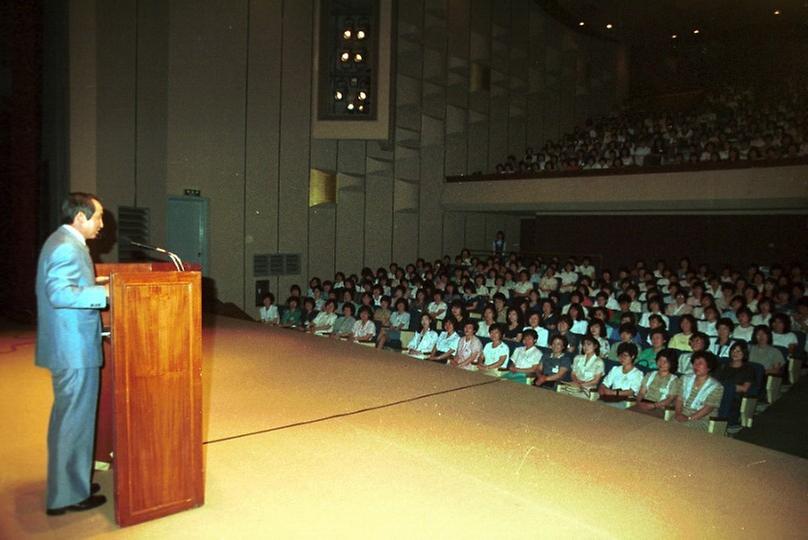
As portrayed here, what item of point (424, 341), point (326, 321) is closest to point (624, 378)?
point (424, 341)

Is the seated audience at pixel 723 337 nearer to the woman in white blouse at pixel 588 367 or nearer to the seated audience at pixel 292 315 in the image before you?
the woman in white blouse at pixel 588 367

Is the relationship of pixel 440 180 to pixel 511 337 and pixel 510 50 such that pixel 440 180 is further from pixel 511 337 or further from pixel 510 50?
pixel 511 337

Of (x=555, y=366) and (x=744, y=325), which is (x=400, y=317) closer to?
(x=555, y=366)

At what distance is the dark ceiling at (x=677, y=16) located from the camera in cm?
1299

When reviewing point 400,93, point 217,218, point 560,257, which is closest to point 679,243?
point 560,257

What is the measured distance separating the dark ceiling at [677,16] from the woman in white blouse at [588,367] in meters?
10.7

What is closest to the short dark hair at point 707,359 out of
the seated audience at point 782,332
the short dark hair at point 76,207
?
the seated audience at point 782,332

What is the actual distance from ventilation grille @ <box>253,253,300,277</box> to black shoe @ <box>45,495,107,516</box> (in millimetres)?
7617

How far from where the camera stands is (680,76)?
16.1m

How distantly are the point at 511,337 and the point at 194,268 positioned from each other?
4041mm

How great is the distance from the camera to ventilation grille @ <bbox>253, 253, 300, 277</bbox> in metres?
9.60

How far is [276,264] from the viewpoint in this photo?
387 inches

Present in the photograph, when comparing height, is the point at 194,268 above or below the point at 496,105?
below

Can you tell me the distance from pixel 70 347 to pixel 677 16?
50.4 ft
